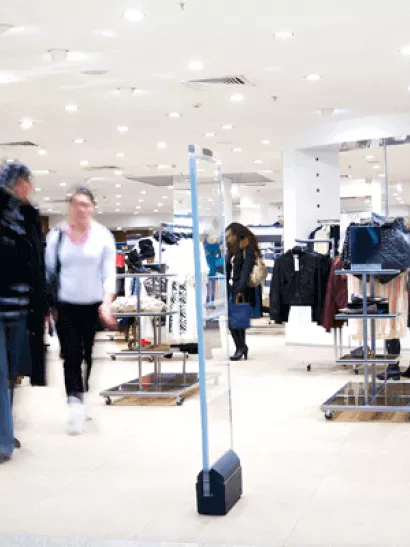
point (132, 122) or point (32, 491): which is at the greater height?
point (132, 122)

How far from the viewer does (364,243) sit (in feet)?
20.1

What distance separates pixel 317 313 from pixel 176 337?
2020mm

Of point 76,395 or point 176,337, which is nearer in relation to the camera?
point 76,395

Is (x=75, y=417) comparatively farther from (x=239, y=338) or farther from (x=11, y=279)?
(x=239, y=338)

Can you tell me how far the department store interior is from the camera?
3588 millimetres

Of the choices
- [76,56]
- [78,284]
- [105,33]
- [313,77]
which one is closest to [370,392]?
[78,284]

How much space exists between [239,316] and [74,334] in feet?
13.3

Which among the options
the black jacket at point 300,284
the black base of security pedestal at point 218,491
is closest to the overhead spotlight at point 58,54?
the black jacket at point 300,284

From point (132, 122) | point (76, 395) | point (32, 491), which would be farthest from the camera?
Answer: point (132, 122)

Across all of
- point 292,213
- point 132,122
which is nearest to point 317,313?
point 292,213

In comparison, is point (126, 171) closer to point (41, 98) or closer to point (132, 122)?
point (132, 122)

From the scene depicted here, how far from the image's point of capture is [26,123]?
11.8m

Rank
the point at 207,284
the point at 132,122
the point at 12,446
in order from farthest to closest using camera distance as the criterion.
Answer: the point at 132,122 → the point at 12,446 → the point at 207,284

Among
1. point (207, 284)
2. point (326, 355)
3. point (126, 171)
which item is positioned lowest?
point (326, 355)
